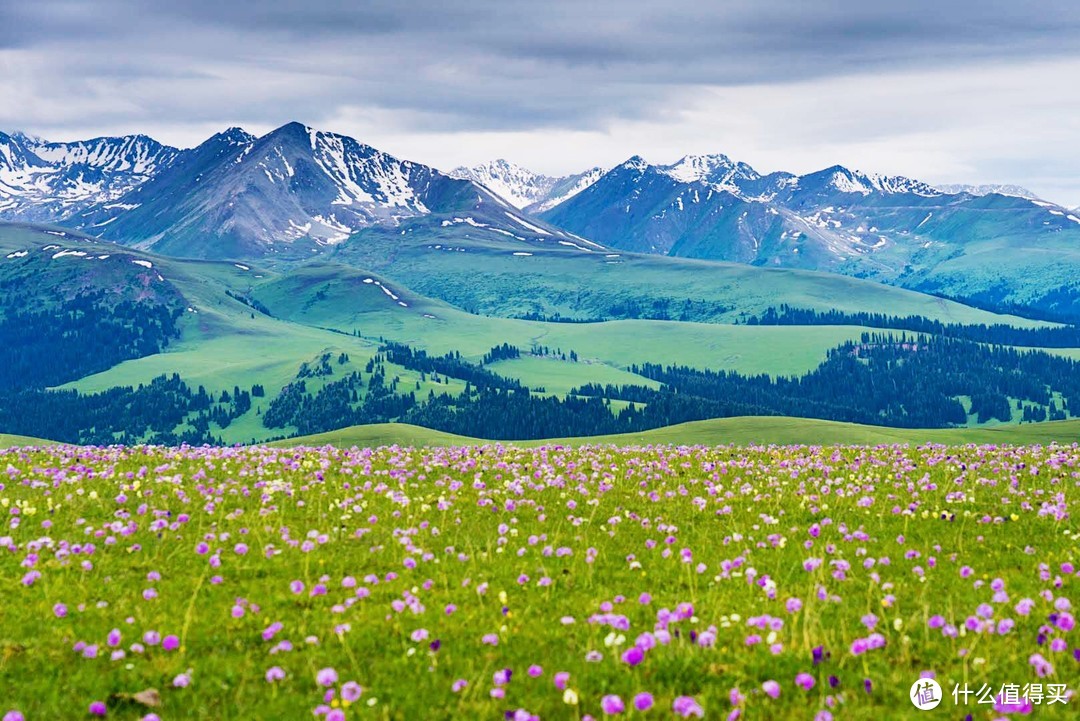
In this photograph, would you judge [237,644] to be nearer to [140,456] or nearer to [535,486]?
[535,486]

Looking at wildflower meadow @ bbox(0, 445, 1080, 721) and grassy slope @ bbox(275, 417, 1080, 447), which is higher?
wildflower meadow @ bbox(0, 445, 1080, 721)

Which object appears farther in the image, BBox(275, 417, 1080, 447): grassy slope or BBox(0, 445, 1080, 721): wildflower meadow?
BBox(275, 417, 1080, 447): grassy slope

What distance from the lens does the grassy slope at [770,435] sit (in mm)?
81900

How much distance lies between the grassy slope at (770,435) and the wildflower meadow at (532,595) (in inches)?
2203

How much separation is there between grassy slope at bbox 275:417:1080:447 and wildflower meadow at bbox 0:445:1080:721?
5595cm

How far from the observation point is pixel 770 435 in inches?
3570

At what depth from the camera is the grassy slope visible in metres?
81.9

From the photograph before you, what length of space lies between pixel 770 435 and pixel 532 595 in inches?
3150

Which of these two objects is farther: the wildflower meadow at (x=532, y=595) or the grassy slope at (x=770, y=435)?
the grassy slope at (x=770, y=435)

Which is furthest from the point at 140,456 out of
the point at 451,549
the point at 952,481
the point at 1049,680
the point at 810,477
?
the point at 1049,680

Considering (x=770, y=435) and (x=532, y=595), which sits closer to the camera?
(x=532, y=595)

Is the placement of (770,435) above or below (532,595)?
below

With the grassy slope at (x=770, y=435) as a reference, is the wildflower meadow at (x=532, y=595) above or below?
above

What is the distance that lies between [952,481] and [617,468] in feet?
28.6
